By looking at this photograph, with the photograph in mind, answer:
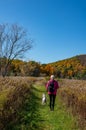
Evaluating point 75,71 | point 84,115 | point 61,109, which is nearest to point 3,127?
point 84,115

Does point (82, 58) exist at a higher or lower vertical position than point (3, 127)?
higher

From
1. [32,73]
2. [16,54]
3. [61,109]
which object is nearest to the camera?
[61,109]

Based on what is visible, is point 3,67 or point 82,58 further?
point 82,58

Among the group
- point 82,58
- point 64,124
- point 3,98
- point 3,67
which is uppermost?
point 82,58

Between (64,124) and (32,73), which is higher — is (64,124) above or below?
below

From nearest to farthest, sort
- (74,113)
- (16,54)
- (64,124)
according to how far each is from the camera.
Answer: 1. (64,124)
2. (74,113)
3. (16,54)

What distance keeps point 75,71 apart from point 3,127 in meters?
130

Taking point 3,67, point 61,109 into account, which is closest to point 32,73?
point 3,67

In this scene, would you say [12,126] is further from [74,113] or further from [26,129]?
[74,113]

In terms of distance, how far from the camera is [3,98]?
10070 millimetres

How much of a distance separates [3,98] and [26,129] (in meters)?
1.79

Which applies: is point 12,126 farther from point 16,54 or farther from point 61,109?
point 16,54

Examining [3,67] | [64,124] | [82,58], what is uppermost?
[82,58]

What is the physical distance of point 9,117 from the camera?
29.4 feet
